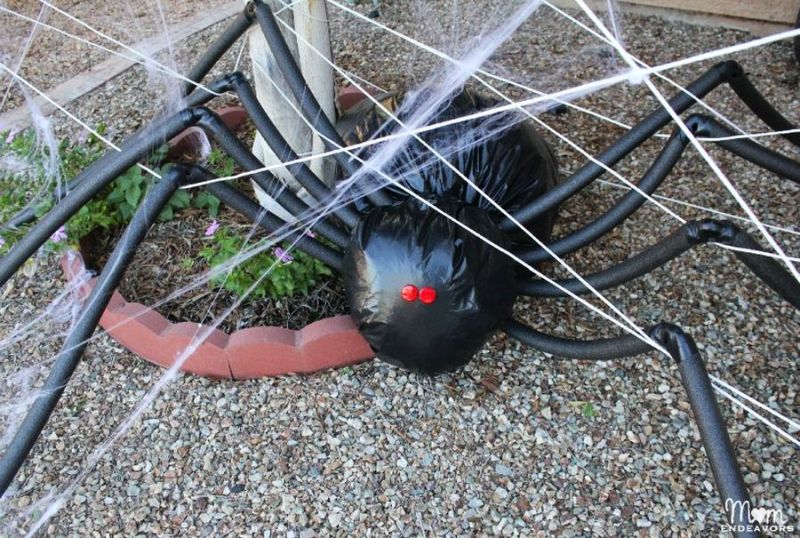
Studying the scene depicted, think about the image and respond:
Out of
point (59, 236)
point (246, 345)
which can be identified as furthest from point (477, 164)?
point (59, 236)

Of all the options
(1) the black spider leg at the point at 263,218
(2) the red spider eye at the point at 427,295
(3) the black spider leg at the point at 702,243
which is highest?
(3) the black spider leg at the point at 702,243

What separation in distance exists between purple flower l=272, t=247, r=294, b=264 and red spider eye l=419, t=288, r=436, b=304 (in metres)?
0.60

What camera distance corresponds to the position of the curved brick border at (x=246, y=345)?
91.7 inches

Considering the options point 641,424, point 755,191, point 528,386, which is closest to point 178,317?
point 528,386

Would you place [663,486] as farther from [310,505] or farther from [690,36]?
[690,36]

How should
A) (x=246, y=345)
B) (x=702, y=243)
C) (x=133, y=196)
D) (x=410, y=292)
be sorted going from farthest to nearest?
(x=133, y=196), (x=246, y=345), (x=410, y=292), (x=702, y=243)

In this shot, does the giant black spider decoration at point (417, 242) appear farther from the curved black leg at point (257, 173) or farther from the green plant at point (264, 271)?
the green plant at point (264, 271)

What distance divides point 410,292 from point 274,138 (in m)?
0.62

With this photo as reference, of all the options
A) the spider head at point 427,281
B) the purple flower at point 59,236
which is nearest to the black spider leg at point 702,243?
the spider head at point 427,281

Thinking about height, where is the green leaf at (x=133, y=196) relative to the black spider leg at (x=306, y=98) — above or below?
below

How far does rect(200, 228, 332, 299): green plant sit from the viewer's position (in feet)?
7.88

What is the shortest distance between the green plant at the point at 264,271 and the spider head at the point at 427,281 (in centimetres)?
37

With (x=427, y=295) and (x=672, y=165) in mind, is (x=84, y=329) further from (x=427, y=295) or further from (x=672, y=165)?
(x=672, y=165)

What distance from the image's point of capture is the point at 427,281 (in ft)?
6.54
